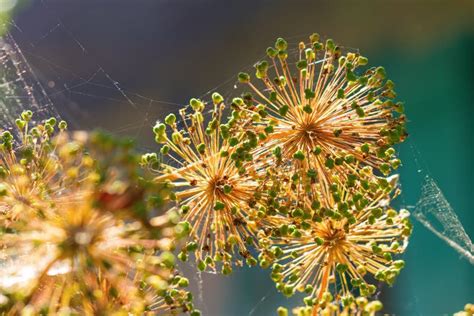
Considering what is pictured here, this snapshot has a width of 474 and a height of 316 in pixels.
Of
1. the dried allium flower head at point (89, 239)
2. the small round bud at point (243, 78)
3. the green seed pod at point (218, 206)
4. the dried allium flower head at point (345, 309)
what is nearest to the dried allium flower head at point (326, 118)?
the small round bud at point (243, 78)

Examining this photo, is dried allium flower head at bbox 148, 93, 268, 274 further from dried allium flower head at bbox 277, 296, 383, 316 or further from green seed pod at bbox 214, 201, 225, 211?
dried allium flower head at bbox 277, 296, 383, 316

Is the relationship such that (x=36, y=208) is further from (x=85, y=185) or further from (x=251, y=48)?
(x=251, y=48)

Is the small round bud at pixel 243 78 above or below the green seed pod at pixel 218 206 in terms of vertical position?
above

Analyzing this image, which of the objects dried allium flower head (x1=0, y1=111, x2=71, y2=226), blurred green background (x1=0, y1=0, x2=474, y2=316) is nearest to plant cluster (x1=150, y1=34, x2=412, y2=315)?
dried allium flower head (x1=0, y1=111, x2=71, y2=226)

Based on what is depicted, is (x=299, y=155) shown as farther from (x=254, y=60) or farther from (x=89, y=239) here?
(x=254, y=60)

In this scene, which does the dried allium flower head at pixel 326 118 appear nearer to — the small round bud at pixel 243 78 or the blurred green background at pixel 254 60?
the small round bud at pixel 243 78

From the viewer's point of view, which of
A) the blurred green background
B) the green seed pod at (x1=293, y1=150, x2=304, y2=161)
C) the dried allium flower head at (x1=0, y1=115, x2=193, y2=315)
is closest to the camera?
the dried allium flower head at (x1=0, y1=115, x2=193, y2=315)
